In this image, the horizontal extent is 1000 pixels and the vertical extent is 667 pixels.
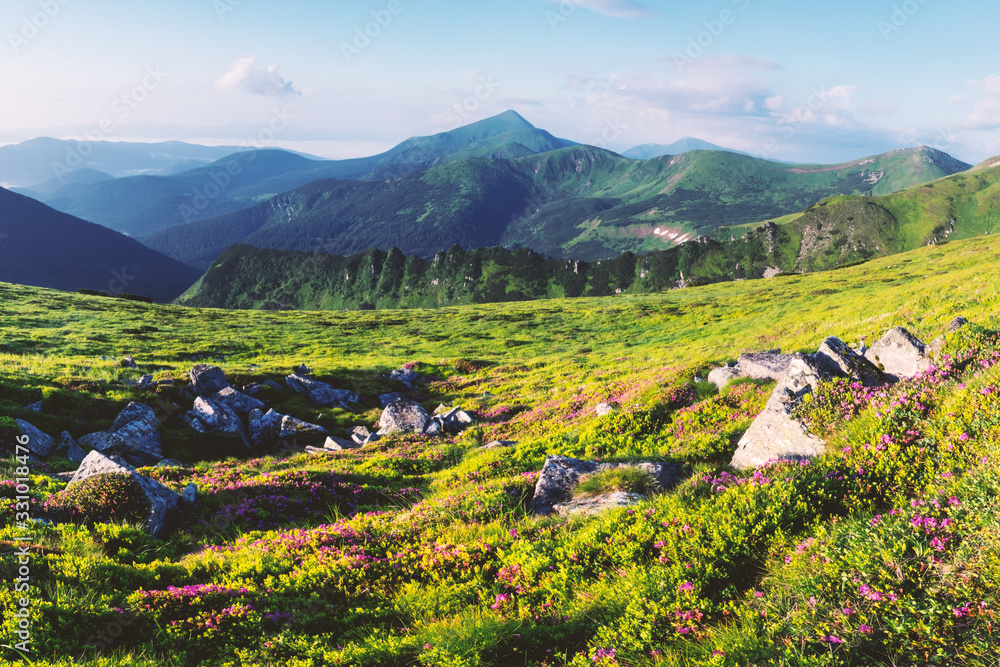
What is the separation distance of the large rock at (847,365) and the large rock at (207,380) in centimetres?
2788

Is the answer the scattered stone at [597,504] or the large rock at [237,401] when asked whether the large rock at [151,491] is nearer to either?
the scattered stone at [597,504]

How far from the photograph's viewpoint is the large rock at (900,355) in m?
9.58

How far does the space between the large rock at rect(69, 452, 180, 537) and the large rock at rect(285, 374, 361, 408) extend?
16.2 metres

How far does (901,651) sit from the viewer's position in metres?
4.18

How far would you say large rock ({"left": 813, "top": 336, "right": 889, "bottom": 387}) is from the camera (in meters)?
10.4

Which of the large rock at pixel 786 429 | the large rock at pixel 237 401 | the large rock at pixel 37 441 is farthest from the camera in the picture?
the large rock at pixel 237 401

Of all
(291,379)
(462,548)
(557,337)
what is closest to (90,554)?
(462,548)

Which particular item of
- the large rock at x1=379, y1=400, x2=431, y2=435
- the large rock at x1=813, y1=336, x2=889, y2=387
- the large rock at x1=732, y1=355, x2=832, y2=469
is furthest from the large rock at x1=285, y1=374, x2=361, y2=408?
the large rock at x1=813, y1=336, x2=889, y2=387

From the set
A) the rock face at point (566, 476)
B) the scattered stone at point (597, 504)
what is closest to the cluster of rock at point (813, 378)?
the rock face at point (566, 476)

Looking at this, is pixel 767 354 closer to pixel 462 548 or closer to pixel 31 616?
pixel 462 548

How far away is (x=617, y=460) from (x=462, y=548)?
443 centimetres

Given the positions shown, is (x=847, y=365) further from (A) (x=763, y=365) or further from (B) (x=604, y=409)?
(B) (x=604, y=409)

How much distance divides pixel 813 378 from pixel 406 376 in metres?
30.5

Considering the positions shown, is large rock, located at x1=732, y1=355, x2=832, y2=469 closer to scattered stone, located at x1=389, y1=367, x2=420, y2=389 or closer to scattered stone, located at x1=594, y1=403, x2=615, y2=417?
scattered stone, located at x1=594, y1=403, x2=615, y2=417
